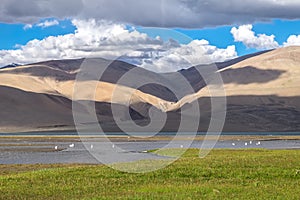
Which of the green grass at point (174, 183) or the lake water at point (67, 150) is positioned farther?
the lake water at point (67, 150)

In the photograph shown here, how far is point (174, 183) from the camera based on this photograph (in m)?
29.7

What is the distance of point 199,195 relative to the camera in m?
25.0

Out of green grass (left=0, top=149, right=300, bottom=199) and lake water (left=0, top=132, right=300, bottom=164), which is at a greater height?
lake water (left=0, top=132, right=300, bottom=164)

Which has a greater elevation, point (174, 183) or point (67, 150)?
point (67, 150)

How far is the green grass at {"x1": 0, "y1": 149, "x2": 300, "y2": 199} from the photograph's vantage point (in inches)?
1006

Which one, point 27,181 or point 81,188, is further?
point 27,181

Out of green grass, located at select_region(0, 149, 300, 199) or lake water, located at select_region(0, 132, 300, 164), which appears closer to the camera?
green grass, located at select_region(0, 149, 300, 199)

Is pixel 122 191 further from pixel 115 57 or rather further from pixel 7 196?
pixel 115 57

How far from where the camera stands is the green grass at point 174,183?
25.6m

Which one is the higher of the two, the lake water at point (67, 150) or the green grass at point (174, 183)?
the lake water at point (67, 150)

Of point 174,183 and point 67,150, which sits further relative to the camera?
point 67,150

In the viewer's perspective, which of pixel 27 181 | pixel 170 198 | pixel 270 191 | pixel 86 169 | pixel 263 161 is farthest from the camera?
pixel 263 161

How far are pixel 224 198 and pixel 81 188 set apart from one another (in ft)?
23.4

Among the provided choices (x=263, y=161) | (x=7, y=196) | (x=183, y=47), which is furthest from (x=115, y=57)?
(x=263, y=161)
